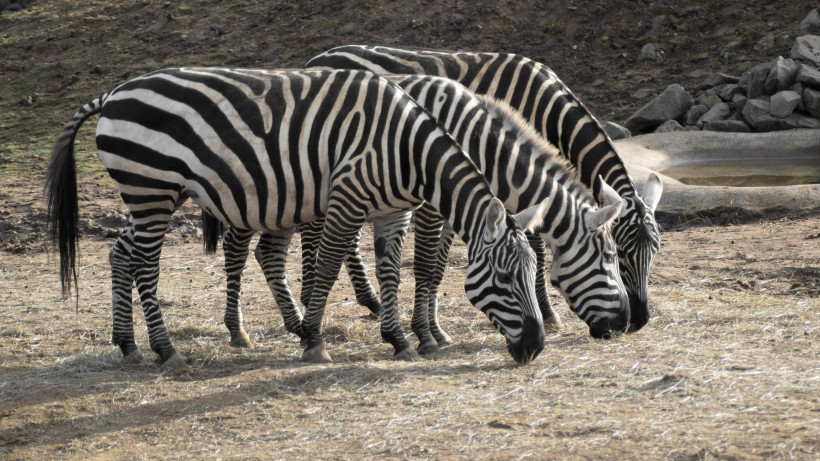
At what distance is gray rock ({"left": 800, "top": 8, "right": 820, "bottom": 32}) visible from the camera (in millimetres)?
16969

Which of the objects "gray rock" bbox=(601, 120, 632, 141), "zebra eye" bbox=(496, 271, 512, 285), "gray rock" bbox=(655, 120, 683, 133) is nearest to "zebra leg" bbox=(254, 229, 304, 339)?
"zebra eye" bbox=(496, 271, 512, 285)

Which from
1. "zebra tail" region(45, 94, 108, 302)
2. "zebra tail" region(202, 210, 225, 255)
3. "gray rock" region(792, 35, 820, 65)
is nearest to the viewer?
"zebra tail" region(45, 94, 108, 302)

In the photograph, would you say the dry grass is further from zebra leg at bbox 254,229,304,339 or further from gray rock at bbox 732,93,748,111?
gray rock at bbox 732,93,748,111

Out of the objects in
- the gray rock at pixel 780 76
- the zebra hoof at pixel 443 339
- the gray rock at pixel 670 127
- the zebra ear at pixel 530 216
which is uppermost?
the zebra ear at pixel 530 216

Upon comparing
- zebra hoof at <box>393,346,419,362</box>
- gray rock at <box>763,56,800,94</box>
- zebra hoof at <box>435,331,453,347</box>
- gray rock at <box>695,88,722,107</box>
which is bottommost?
zebra hoof at <box>435,331,453,347</box>

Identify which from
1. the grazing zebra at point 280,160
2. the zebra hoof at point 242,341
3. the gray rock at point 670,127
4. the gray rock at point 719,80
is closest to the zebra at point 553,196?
the grazing zebra at point 280,160

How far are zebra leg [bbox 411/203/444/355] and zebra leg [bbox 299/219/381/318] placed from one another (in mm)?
786

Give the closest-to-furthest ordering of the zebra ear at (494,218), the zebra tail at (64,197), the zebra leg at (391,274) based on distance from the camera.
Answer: the zebra ear at (494,218) < the zebra leg at (391,274) < the zebra tail at (64,197)

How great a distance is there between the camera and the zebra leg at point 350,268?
26.1 ft

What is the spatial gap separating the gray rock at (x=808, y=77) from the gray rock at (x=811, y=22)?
3073mm

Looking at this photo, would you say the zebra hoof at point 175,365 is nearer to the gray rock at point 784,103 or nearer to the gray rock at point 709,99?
the gray rock at point 784,103

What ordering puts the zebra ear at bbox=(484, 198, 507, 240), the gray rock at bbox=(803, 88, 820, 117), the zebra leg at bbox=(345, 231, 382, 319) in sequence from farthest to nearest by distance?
the gray rock at bbox=(803, 88, 820, 117)
the zebra leg at bbox=(345, 231, 382, 319)
the zebra ear at bbox=(484, 198, 507, 240)

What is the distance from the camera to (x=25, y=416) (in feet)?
19.1

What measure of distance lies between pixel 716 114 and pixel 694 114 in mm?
340
